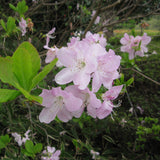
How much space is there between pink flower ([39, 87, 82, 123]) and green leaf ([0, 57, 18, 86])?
15cm

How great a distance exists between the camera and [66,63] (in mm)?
645

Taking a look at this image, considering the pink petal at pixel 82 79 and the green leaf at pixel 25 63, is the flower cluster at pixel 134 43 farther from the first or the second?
the green leaf at pixel 25 63

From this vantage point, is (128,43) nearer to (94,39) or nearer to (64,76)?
(94,39)

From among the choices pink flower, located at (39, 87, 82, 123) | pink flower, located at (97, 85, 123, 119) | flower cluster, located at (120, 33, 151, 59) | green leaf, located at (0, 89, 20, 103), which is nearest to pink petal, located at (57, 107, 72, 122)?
pink flower, located at (39, 87, 82, 123)

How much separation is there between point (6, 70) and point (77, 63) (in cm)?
28

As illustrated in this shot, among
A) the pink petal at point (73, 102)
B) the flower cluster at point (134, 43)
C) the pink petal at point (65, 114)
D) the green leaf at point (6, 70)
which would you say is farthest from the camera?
the flower cluster at point (134, 43)

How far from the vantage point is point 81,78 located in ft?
1.90

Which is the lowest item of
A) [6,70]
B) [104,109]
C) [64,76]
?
[104,109]

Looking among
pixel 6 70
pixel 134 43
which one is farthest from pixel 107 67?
pixel 134 43

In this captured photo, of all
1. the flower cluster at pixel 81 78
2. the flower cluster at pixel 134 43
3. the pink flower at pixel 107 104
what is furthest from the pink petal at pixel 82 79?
the flower cluster at pixel 134 43

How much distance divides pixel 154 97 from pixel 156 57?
1.75 meters

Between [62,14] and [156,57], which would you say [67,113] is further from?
[156,57]

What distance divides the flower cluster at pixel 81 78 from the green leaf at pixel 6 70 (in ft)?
0.51

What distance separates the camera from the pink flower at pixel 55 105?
1.89 feet
